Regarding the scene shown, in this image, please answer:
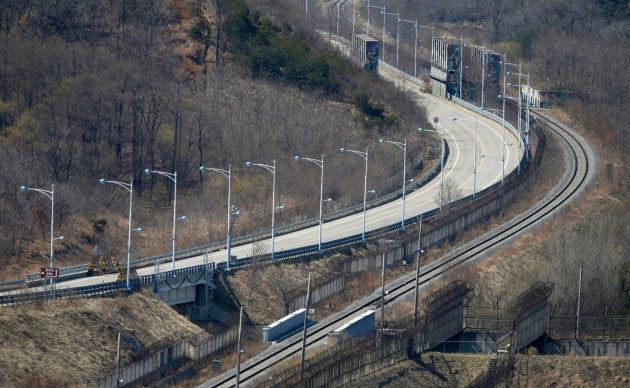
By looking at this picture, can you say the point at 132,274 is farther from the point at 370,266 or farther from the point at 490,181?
the point at 490,181

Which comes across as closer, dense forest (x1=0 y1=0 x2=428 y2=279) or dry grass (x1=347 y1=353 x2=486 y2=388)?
dry grass (x1=347 y1=353 x2=486 y2=388)

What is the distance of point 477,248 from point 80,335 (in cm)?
3608

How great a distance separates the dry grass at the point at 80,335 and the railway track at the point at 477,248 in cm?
461

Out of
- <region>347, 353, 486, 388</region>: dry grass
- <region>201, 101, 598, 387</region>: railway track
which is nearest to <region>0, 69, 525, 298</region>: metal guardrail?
<region>201, 101, 598, 387</region>: railway track

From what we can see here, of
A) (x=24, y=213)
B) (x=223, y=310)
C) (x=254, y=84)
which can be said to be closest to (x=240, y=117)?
(x=254, y=84)

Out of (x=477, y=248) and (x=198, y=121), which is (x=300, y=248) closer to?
(x=477, y=248)

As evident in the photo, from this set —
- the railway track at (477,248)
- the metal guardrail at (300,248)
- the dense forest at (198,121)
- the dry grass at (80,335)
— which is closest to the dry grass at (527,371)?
the railway track at (477,248)

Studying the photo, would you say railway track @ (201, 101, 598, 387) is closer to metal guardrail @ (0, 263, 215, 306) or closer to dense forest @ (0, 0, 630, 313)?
dense forest @ (0, 0, 630, 313)

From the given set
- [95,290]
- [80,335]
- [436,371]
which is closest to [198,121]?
[95,290]

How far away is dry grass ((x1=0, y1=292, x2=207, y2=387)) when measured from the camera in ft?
262

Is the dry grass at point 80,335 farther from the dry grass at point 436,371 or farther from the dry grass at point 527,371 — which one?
the dry grass at point 527,371

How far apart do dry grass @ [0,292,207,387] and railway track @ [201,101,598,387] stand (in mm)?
4607

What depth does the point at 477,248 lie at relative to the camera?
114 meters

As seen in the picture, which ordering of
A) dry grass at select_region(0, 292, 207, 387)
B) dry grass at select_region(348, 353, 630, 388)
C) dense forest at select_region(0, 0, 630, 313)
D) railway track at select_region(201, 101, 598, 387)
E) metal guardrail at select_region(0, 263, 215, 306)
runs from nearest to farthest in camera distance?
dry grass at select_region(0, 292, 207, 387)
metal guardrail at select_region(0, 263, 215, 306)
railway track at select_region(201, 101, 598, 387)
dry grass at select_region(348, 353, 630, 388)
dense forest at select_region(0, 0, 630, 313)
